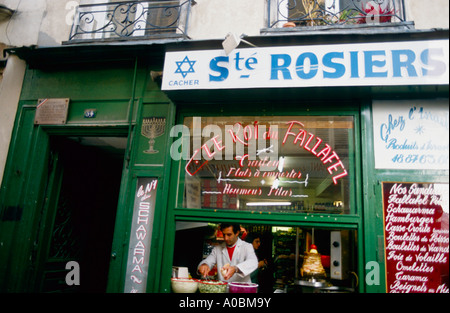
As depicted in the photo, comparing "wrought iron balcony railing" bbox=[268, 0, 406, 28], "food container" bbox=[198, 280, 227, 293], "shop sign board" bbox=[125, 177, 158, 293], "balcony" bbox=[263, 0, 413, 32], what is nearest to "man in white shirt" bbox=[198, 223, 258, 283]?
"food container" bbox=[198, 280, 227, 293]

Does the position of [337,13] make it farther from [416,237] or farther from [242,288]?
[242,288]

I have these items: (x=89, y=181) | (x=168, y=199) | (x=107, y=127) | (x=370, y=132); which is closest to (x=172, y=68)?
(x=107, y=127)

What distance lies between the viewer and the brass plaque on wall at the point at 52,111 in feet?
16.9

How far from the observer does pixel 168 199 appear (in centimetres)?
447

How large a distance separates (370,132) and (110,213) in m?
5.52

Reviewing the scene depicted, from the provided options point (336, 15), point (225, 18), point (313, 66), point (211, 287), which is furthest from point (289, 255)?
point (225, 18)

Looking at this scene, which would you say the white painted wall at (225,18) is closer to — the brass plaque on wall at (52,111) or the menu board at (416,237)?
the brass plaque on wall at (52,111)

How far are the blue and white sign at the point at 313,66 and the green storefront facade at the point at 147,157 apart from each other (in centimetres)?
7

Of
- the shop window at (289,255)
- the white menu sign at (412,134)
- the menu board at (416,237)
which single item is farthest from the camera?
the shop window at (289,255)

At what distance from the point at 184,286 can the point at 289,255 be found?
3.87 meters

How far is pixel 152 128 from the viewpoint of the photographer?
4766mm

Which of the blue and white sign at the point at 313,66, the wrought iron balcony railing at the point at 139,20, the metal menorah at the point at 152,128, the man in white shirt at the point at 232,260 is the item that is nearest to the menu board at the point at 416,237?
Result: the blue and white sign at the point at 313,66

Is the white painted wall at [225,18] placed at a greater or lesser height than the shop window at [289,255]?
greater
